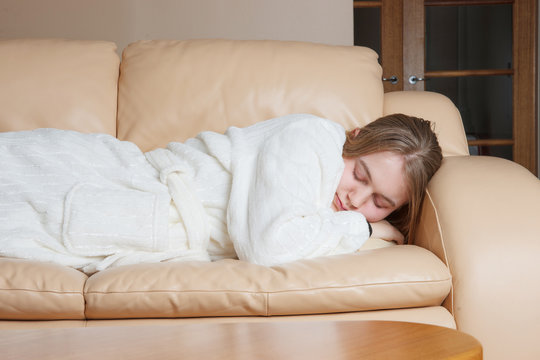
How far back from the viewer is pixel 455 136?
1.90 m

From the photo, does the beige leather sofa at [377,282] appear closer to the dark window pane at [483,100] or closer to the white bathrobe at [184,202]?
the white bathrobe at [184,202]

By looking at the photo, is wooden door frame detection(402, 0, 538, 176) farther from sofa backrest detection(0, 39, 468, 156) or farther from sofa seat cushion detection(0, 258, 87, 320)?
sofa seat cushion detection(0, 258, 87, 320)

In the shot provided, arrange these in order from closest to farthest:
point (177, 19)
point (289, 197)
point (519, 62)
Answer: point (289, 197) < point (177, 19) < point (519, 62)

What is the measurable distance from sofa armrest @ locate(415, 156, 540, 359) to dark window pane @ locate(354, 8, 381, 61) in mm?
2710

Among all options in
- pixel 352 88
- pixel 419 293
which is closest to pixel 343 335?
pixel 419 293

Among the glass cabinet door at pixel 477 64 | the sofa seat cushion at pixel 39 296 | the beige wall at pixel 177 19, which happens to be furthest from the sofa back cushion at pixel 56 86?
the glass cabinet door at pixel 477 64

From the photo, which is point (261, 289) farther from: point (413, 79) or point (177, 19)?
point (413, 79)

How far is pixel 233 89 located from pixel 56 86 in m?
0.53

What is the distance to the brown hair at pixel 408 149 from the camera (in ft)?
5.18

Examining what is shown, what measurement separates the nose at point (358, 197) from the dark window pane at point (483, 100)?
8.62 feet

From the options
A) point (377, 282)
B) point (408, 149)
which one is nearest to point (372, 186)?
point (408, 149)

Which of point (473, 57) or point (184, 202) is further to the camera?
point (473, 57)

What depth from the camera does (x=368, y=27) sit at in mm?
4016

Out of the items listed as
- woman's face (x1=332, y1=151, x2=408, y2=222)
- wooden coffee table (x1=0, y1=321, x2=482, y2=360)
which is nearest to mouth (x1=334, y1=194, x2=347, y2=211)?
Result: woman's face (x1=332, y1=151, x2=408, y2=222)
